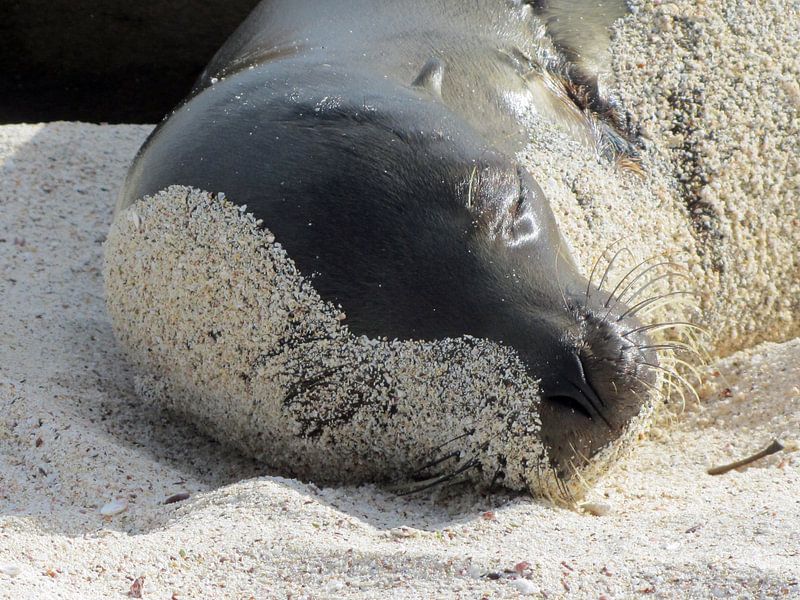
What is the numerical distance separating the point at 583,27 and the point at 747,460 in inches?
57.8

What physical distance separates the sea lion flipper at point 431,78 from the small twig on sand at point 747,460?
3.92 ft

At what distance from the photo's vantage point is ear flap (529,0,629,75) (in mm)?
3555

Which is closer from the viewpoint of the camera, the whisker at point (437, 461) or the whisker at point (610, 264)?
the whisker at point (437, 461)

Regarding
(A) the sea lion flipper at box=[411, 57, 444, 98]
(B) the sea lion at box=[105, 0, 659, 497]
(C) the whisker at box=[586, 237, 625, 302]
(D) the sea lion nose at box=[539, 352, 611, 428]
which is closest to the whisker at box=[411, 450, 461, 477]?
(B) the sea lion at box=[105, 0, 659, 497]

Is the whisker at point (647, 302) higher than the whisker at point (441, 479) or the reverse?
higher

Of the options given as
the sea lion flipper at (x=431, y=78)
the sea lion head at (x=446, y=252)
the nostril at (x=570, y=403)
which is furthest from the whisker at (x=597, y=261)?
the sea lion flipper at (x=431, y=78)

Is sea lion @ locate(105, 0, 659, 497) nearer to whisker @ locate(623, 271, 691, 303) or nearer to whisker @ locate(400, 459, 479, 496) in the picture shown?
whisker @ locate(400, 459, 479, 496)

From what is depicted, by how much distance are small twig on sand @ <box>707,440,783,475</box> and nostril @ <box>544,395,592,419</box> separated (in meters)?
0.49

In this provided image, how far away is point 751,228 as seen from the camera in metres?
3.52

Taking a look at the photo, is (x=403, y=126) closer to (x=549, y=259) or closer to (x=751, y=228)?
(x=549, y=259)

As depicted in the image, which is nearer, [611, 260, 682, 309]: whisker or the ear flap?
[611, 260, 682, 309]: whisker

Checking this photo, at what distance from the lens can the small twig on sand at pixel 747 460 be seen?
291 cm

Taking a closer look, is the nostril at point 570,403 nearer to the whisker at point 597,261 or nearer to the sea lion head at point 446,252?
the sea lion head at point 446,252

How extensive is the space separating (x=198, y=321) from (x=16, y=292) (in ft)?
3.86
